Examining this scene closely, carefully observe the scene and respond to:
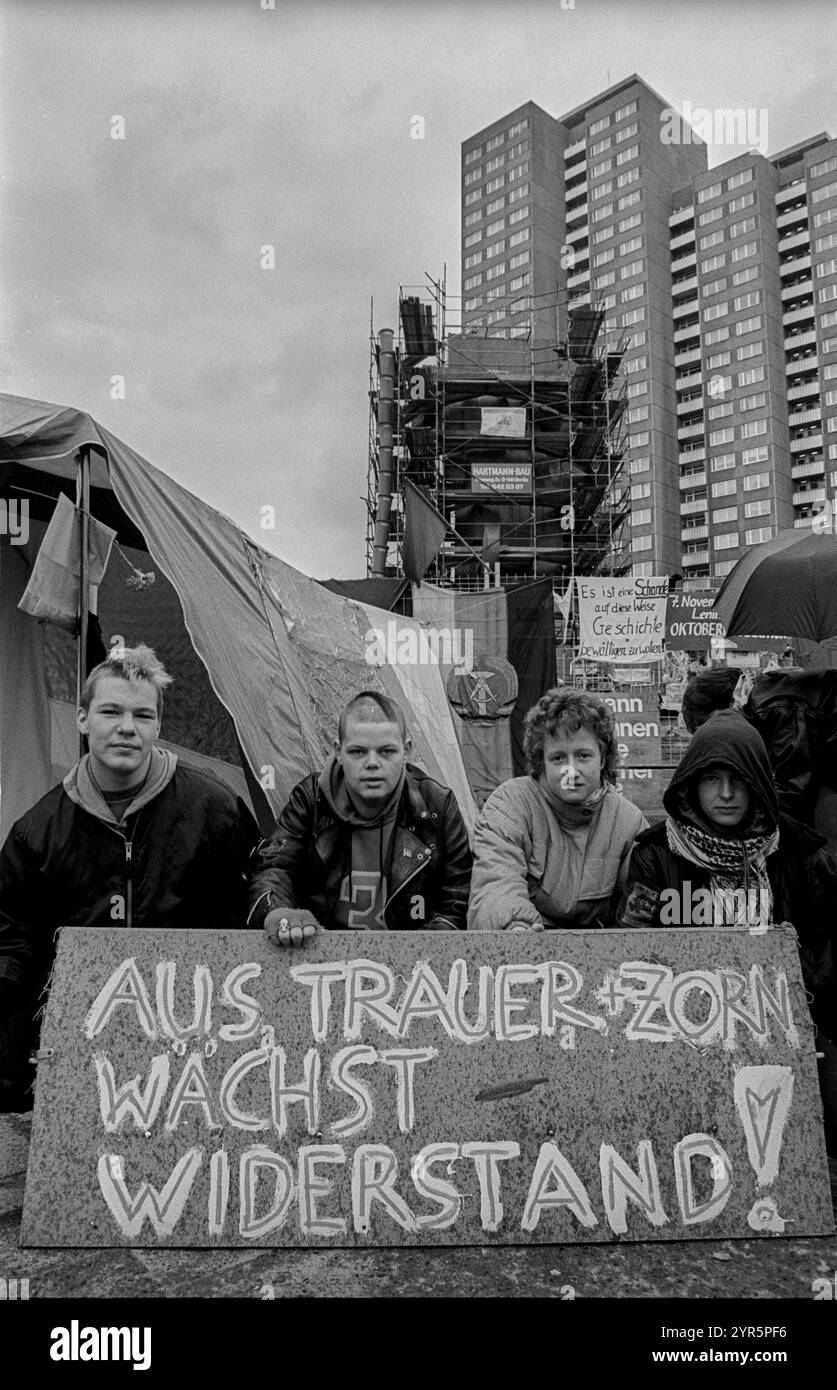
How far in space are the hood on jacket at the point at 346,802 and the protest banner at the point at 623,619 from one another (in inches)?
376

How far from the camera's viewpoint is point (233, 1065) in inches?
71.6

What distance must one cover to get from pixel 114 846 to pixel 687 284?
7416 centimetres

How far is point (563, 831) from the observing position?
8.55ft

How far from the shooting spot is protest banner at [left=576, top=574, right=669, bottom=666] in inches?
463

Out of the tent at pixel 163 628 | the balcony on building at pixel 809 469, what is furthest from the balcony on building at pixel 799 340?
the tent at pixel 163 628

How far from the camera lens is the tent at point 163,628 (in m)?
4.31

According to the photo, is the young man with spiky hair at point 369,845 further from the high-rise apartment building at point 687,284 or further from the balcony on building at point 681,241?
the balcony on building at point 681,241

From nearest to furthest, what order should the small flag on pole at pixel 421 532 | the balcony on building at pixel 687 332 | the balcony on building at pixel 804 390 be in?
1. the small flag on pole at pixel 421 532
2. the balcony on building at pixel 804 390
3. the balcony on building at pixel 687 332

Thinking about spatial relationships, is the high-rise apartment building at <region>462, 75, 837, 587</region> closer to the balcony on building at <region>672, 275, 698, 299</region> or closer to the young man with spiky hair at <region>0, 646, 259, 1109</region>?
the balcony on building at <region>672, 275, 698, 299</region>

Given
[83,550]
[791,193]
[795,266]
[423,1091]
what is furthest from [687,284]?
[423,1091]

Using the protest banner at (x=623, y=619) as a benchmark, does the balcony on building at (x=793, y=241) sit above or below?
above

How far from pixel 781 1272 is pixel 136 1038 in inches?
55.2
